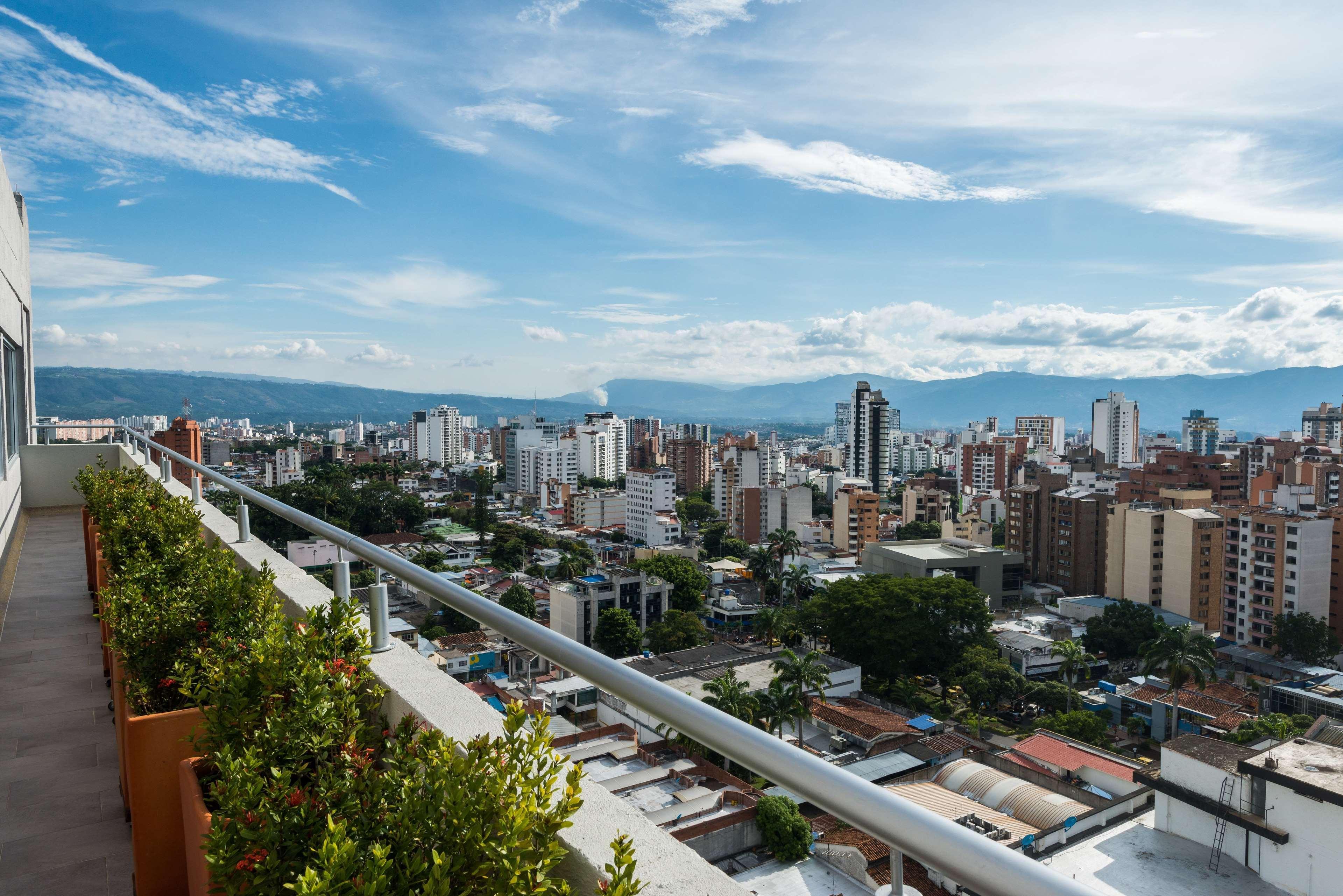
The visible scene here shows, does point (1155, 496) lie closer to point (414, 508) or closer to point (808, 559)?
point (808, 559)

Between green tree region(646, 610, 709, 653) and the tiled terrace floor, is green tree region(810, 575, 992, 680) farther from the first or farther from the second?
the tiled terrace floor

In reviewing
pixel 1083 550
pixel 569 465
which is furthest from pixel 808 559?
pixel 569 465

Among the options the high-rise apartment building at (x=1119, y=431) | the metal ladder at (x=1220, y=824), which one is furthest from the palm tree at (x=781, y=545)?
the high-rise apartment building at (x=1119, y=431)

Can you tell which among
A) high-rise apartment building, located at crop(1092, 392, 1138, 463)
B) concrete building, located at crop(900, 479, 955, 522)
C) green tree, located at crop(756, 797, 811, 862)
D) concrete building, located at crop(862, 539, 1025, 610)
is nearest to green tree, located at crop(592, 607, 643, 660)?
concrete building, located at crop(862, 539, 1025, 610)

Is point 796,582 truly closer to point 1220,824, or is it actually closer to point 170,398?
point 1220,824

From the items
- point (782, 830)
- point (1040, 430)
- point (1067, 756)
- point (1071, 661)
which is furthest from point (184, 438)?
point (1040, 430)

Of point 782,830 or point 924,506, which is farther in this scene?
point 924,506
